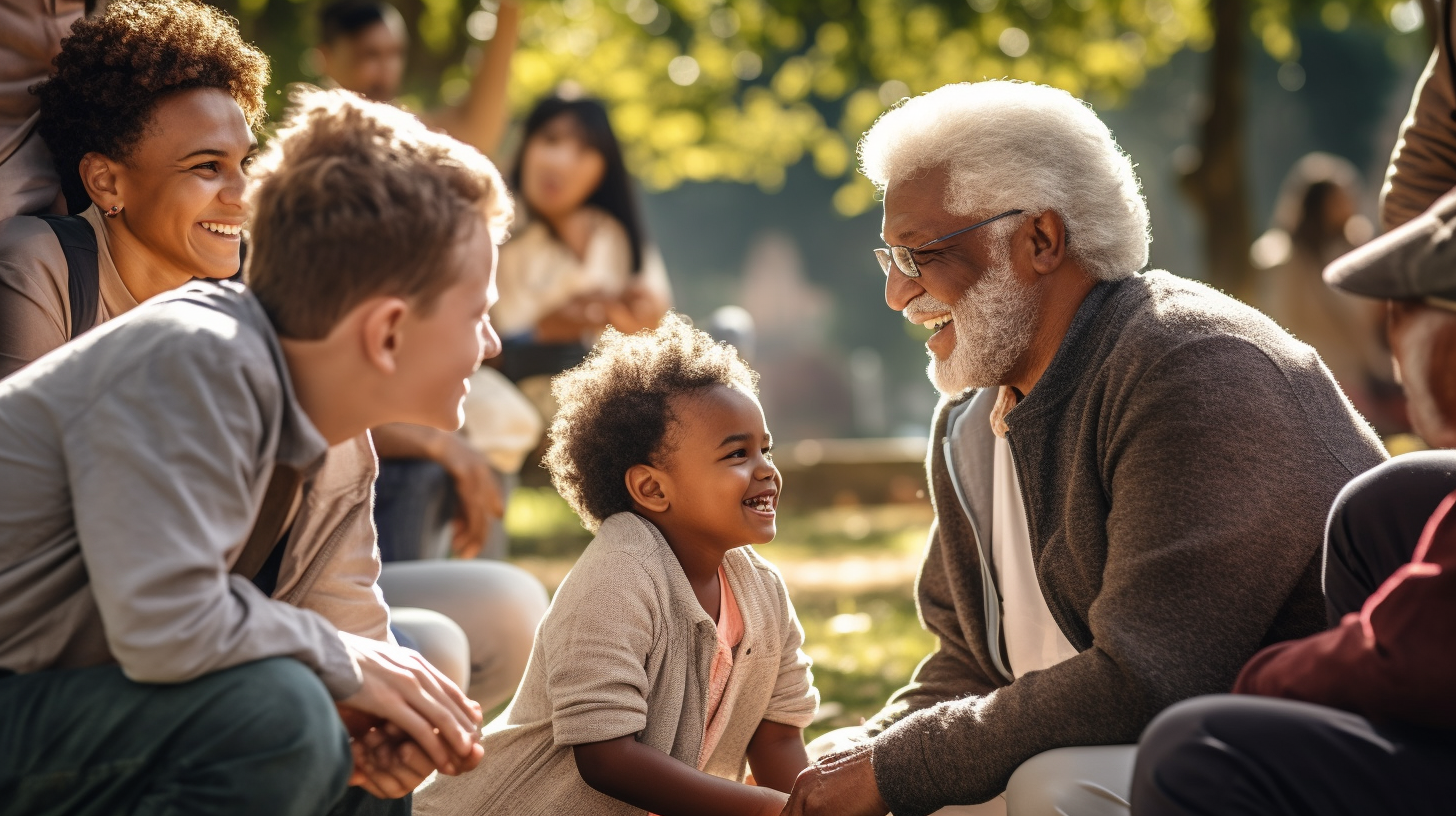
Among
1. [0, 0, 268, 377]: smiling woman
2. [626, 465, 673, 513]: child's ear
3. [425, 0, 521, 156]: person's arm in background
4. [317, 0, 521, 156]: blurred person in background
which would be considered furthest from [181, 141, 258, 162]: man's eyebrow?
[425, 0, 521, 156]: person's arm in background

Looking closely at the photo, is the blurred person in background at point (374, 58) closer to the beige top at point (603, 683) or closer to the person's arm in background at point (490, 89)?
the person's arm in background at point (490, 89)

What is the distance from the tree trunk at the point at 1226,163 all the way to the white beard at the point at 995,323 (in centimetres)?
969

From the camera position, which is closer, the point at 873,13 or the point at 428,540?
the point at 428,540

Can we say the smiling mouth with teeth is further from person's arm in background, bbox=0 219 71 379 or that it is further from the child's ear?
person's arm in background, bbox=0 219 71 379

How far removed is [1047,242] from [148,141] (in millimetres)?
2051

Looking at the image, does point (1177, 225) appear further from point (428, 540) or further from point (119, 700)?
point (119, 700)

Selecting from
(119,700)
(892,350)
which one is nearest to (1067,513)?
(119,700)

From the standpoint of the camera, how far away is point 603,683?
8.96ft

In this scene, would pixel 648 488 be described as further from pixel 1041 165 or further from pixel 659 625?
pixel 1041 165

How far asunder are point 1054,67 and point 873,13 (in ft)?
6.62

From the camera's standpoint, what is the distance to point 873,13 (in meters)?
13.4

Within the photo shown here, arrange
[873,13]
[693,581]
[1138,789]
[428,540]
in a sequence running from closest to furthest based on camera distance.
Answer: [1138,789] < [693,581] < [428,540] < [873,13]

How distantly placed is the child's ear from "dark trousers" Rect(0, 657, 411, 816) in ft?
4.27

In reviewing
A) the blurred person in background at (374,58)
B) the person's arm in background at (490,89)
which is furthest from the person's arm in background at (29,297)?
the person's arm in background at (490,89)
